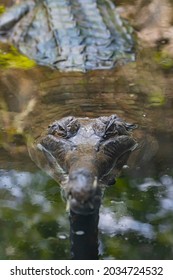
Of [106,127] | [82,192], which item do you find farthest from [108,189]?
[82,192]

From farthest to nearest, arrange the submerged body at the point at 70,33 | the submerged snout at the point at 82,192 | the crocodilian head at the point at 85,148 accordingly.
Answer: the submerged body at the point at 70,33
the crocodilian head at the point at 85,148
the submerged snout at the point at 82,192

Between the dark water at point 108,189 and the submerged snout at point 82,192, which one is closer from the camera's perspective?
the submerged snout at point 82,192

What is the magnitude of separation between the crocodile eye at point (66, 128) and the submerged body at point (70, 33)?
1964 mm

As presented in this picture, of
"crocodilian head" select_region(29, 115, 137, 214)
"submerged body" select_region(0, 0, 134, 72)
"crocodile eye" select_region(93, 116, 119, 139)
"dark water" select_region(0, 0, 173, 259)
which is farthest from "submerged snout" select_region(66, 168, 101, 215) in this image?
"submerged body" select_region(0, 0, 134, 72)

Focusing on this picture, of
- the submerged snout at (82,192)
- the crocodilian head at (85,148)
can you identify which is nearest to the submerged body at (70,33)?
the crocodilian head at (85,148)

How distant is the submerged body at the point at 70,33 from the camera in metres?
6.74

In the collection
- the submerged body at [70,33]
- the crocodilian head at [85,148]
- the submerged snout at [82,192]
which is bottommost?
the submerged snout at [82,192]

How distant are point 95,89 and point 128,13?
244 cm

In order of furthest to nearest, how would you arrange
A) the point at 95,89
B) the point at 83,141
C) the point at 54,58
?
the point at 54,58, the point at 95,89, the point at 83,141

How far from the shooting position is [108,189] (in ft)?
14.0

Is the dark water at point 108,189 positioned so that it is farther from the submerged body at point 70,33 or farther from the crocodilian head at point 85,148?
the submerged body at point 70,33
